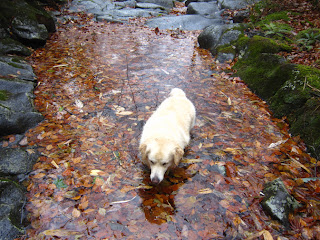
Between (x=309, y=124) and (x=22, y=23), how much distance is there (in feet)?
Answer: 34.8

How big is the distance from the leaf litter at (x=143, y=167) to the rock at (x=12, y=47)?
409mm

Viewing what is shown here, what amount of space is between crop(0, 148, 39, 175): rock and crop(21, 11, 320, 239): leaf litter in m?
0.18

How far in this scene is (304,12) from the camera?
1136 centimetres

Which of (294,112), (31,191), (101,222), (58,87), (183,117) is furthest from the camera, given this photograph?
(58,87)

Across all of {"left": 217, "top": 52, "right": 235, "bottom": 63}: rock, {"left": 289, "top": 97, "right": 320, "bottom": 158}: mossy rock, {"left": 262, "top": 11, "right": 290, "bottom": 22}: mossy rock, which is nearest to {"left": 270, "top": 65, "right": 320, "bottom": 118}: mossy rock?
{"left": 289, "top": 97, "right": 320, "bottom": 158}: mossy rock

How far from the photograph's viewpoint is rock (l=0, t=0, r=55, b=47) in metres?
8.21

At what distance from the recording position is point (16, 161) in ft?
12.6

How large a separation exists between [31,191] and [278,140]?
520cm

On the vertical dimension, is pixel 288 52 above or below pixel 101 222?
above

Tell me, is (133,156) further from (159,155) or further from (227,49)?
(227,49)

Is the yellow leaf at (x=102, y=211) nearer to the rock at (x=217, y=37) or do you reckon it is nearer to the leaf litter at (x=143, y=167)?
the leaf litter at (x=143, y=167)

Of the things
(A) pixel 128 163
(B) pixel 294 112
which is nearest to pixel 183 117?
(A) pixel 128 163

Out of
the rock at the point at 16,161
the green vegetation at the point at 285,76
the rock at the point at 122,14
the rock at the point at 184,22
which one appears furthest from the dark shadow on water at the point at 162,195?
the rock at the point at 122,14

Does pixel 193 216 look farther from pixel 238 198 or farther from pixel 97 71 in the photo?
pixel 97 71
